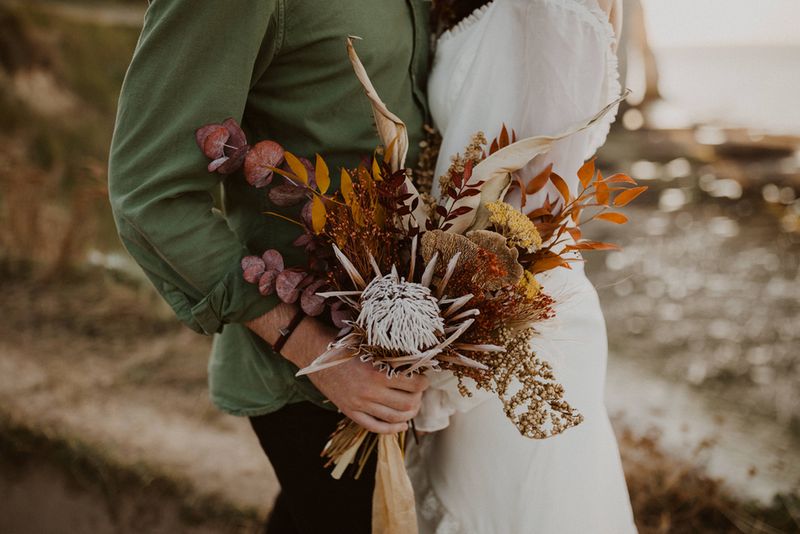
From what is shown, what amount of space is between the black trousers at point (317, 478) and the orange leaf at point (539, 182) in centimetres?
54

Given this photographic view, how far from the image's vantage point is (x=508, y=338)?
893mm

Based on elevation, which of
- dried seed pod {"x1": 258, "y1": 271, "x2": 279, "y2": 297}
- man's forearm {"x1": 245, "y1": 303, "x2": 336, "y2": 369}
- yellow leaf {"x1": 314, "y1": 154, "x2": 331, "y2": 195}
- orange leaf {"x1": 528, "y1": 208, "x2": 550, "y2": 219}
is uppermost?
yellow leaf {"x1": 314, "y1": 154, "x2": 331, "y2": 195}

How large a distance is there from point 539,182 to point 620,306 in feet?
8.33

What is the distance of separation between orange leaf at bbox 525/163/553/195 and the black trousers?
0.54 metres

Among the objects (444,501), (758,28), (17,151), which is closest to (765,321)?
(758,28)

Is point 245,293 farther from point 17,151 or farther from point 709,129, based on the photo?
point 17,151

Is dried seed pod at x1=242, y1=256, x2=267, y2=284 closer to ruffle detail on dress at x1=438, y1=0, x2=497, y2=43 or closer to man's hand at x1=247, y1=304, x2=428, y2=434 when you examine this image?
man's hand at x1=247, y1=304, x2=428, y2=434

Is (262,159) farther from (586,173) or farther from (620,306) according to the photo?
(620,306)

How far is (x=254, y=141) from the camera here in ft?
3.72

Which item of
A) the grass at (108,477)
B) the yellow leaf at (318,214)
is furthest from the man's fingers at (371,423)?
the grass at (108,477)

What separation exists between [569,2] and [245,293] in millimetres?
663

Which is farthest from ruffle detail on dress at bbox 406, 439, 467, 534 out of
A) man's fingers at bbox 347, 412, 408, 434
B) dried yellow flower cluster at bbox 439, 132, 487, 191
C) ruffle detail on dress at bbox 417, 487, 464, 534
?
dried yellow flower cluster at bbox 439, 132, 487, 191

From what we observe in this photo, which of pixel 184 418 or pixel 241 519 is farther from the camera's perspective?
pixel 184 418

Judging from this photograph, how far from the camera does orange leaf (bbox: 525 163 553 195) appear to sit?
3.15 feet
